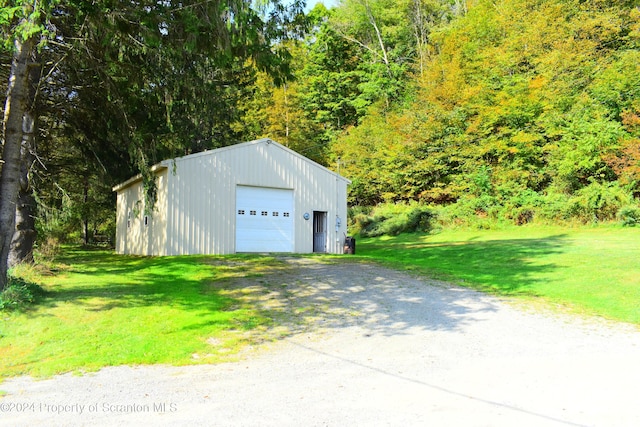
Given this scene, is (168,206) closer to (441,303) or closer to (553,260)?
(441,303)

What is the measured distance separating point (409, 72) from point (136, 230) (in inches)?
1065

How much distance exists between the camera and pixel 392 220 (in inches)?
1064

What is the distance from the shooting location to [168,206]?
14.3 metres

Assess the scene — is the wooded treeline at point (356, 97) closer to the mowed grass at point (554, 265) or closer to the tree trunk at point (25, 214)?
the tree trunk at point (25, 214)

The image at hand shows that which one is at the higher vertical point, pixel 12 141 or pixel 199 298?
pixel 12 141

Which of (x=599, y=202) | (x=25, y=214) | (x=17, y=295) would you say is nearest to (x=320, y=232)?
(x=25, y=214)

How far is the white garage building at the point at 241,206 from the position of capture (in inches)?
570

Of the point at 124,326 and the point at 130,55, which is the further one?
the point at 130,55

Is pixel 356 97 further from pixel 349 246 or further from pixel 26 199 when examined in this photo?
pixel 26 199

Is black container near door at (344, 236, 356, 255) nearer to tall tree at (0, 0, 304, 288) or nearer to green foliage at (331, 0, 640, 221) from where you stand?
tall tree at (0, 0, 304, 288)

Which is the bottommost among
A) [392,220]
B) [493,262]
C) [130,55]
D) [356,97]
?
[493,262]

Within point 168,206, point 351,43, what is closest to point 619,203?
point 168,206

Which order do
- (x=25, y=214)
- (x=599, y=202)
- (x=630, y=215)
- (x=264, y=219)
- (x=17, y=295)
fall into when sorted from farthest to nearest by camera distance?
1. (x=599, y=202)
2. (x=630, y=215)
3. (x=264, y=219)
4. (x=25, y=214)
5. (x=17, y=295)

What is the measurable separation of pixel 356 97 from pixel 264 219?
2491 centimetres
